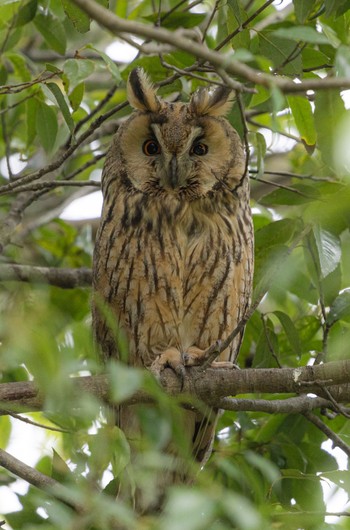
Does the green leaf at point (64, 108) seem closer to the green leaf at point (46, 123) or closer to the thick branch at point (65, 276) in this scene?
the green leaf at point (46, 123)

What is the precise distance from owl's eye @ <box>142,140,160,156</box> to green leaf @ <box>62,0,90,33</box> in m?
0.54

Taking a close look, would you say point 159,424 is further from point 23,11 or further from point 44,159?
point 44,159

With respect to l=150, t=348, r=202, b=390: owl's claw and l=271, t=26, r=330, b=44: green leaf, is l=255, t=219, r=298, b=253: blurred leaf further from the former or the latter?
l=271, t=26, r=330, b=44: green leaf

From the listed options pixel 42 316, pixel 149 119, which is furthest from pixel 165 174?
pixel 42 316

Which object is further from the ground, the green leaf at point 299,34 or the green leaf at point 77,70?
the green leaf at point 77,70

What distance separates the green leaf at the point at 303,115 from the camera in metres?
2.34

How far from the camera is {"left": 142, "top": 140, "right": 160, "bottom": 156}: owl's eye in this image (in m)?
2.78

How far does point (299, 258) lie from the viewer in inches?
112

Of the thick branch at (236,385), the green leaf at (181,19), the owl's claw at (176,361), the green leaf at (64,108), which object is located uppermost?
the green leaf at (181,19)

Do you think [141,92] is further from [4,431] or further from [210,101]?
[4,431]

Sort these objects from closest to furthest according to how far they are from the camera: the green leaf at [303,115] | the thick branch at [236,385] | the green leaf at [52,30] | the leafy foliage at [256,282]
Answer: the leafy foliage at [256,282], the thick branch at [236,385], the green leaf at [303,115], the green leaf at [52,30]

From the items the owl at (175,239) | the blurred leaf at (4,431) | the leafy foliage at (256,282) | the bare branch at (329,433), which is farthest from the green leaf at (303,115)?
the blurred leaf at (4,431)

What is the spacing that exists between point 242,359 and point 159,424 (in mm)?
1774

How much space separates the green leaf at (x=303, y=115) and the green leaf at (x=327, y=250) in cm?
30
